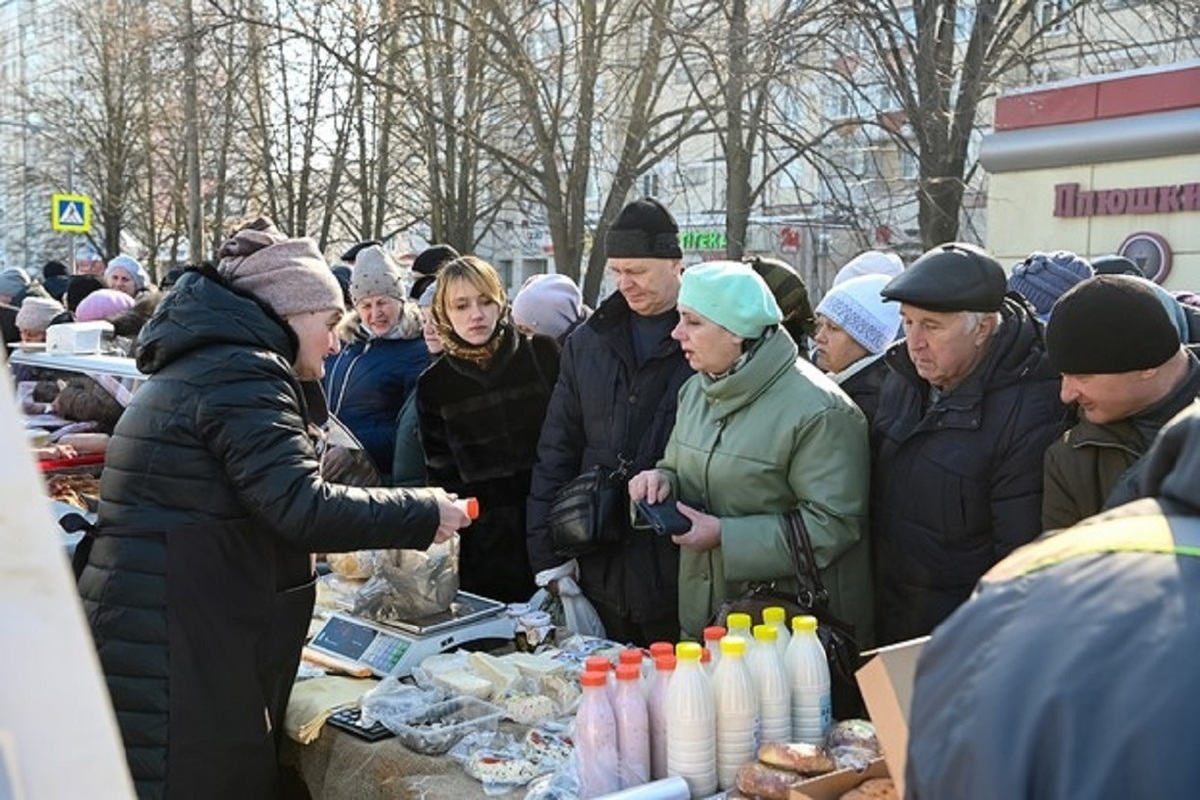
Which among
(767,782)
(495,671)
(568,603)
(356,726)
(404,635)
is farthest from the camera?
(568,603)

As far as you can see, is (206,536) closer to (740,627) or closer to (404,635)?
(404,635)

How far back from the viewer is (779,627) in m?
2.36

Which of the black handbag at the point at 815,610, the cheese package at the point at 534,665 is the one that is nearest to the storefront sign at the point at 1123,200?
the black handbag at the point at 815,610

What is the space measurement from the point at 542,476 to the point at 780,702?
5.17 ft

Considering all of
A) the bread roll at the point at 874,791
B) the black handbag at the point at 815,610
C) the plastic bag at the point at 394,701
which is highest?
the black handbag at the point at 815,610

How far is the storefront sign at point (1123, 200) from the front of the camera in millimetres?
9500

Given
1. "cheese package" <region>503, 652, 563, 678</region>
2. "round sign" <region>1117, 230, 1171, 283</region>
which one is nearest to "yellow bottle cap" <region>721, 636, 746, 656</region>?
"cheese package" <region>503, 652, 563, 678</region>

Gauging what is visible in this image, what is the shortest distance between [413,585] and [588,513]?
526 millimetres

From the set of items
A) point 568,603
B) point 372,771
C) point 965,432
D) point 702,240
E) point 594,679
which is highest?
point 702,240

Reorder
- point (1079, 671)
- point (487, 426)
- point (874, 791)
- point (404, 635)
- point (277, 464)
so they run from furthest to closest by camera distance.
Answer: point (487, 426) → point (404, 635) → point (277, 464) → point (874, 791) → point (1079, 671)

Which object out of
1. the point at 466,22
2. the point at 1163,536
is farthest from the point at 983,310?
the point at 466,22

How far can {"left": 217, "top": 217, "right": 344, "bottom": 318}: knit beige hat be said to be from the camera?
2697 mm

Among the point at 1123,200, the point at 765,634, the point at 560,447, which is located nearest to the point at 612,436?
the point at 560,447

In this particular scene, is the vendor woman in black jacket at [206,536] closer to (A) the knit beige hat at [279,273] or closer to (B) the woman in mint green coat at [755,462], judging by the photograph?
(A) the knit beige hat at [279,273]
